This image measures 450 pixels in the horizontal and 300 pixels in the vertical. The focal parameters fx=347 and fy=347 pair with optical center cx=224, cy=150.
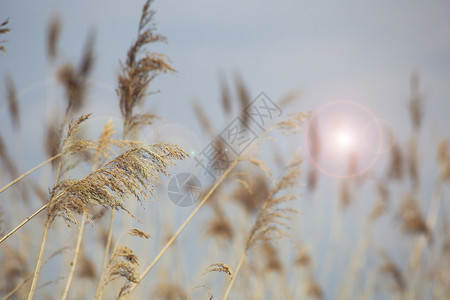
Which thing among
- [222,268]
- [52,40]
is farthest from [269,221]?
[52,40]

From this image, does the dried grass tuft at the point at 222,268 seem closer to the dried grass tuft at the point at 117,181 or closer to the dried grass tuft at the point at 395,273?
the dried grass tuft at the point at 117,181

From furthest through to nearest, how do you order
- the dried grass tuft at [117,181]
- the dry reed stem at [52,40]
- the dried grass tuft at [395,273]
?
1. the dried grass tuft at [395,273]
2. the dry reed stem at [52,40]
3. the dried grass tuft at [117,181]

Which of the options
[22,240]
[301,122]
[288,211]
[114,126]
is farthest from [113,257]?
[22,240]

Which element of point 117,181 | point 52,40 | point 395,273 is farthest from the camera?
point 395,273

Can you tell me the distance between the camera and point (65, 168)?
8.15 ft

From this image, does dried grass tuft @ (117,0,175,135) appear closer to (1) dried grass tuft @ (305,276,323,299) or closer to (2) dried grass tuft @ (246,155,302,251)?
(2) dried grass tuft @ (246,155,302,251)

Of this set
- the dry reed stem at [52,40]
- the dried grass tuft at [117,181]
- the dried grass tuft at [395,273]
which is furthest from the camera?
the dried grass tuft at [395,273]

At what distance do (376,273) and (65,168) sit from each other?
20.5 ft

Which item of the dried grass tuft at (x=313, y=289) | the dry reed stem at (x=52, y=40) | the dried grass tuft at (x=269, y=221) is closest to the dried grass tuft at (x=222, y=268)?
the dried grass tuft at (x=269, y=221)

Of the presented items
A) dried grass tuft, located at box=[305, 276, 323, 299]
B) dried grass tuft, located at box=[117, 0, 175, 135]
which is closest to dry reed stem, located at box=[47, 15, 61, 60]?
dried grass tuft, located at box=[117, 0, 175, 135]

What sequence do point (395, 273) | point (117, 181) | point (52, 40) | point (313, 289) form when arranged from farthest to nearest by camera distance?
point (313, 289) < point (395, 273) < point (52, 40) < point (117, 181)

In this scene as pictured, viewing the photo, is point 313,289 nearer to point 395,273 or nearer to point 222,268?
point 395,273

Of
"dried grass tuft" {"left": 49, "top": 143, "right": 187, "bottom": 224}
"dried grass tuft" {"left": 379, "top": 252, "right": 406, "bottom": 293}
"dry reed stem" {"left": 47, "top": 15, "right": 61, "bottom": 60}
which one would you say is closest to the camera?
"dried grass tuft" {"left": 49, "top": 143, "right": 187, "bottom": 224}

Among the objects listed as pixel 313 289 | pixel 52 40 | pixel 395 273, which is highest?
pixel 395 273
